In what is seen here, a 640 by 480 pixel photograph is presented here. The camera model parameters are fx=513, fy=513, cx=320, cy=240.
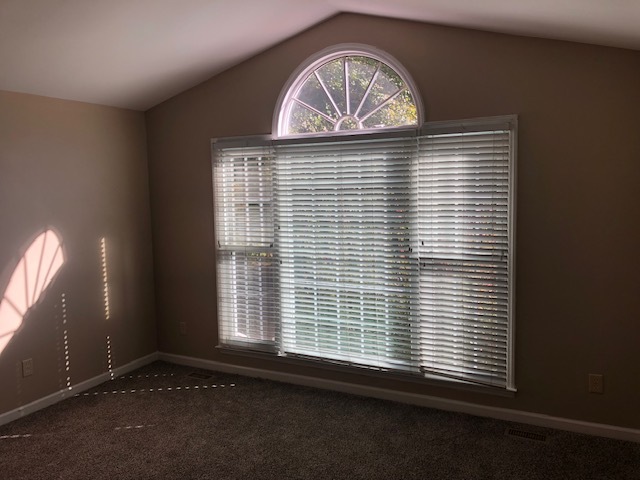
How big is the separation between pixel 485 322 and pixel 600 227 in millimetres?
852

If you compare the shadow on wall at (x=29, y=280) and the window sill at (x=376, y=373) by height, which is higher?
the shadow on wall at (x=29, y=280)

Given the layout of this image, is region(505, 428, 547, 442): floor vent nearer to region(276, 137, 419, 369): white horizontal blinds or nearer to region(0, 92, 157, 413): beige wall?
region(276, 137, 419, 369): white horizontal blinds

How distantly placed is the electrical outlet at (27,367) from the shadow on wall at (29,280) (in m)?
0.19

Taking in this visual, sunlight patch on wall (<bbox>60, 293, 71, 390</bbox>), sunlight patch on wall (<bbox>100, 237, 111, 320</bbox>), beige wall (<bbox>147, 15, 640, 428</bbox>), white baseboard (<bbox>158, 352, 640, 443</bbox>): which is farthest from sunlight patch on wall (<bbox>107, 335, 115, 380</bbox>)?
beige wall (<bbox>147, 15, 640, 428</bbox>)

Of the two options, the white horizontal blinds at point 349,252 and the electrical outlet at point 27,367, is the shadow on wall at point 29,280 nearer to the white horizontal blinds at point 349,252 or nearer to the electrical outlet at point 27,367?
the electrical outlet at point 27,367

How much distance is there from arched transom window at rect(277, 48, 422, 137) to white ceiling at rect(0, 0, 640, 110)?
0.30 meters

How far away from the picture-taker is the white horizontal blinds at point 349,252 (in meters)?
3.38

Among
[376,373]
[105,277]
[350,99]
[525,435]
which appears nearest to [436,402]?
[376,373]

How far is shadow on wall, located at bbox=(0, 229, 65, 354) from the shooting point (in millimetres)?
3283

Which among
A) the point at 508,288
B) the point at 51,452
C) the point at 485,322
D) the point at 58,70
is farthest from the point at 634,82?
the point at 51,452

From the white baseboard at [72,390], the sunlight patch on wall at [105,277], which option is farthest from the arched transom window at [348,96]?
the white baseboard at [72,390]

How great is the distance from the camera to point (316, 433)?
10.2ft

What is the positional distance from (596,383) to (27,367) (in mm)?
3581

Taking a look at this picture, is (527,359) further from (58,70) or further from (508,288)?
(58,70)
